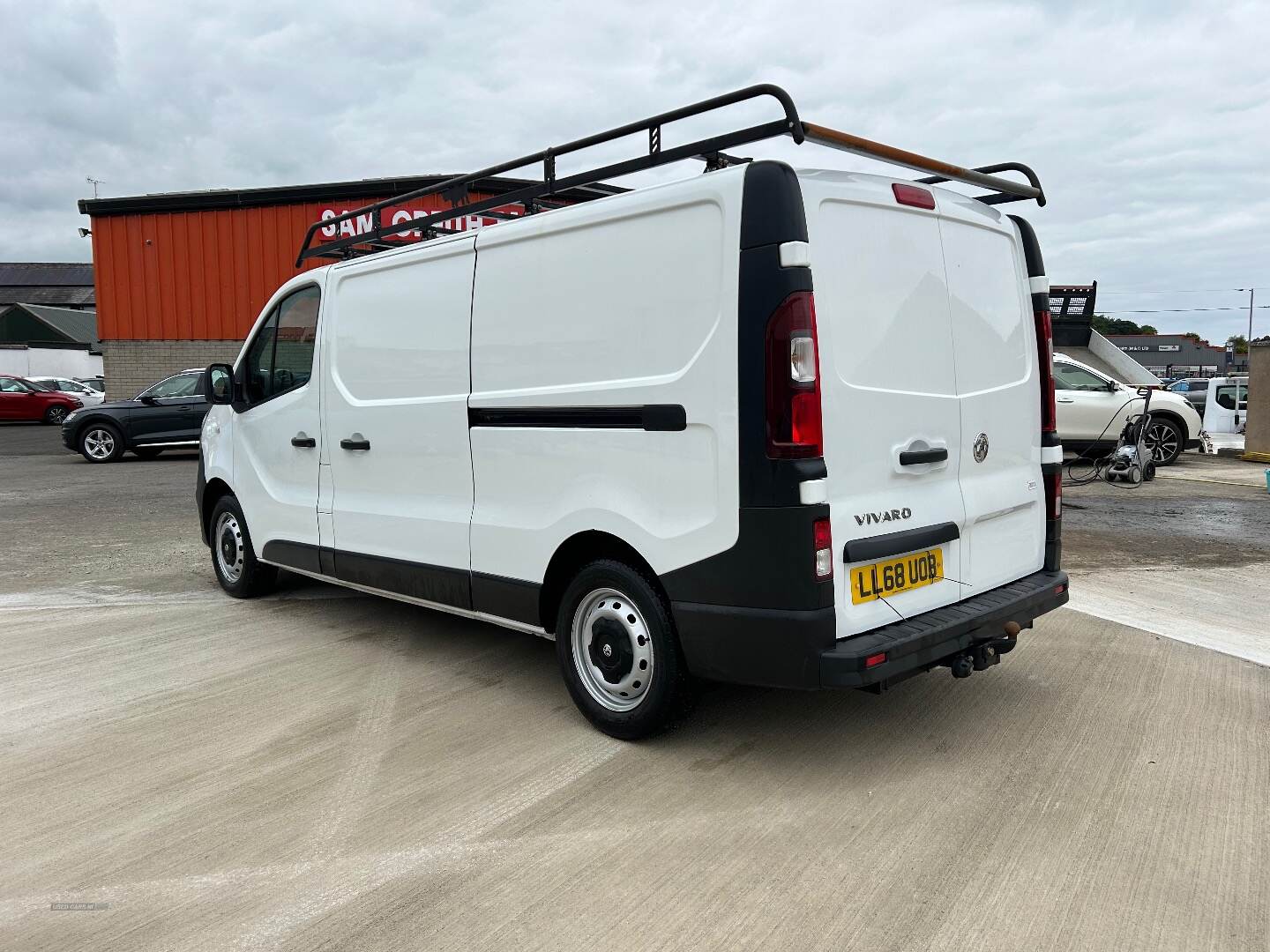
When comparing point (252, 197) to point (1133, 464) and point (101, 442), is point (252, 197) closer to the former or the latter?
point (101, 442)

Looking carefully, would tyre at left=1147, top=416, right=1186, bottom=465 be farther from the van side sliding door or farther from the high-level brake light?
the van side sliding door

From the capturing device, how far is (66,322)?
6362 cm

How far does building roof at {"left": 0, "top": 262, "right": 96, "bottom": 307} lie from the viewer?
248ft

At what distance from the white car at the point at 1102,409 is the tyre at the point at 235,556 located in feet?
38.0

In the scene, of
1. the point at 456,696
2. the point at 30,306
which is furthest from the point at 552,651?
the point at 30,306

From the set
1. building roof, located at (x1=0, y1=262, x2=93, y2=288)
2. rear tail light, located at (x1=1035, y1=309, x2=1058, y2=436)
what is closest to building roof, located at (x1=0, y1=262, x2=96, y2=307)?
building roof, located at (x1=0, y1=262, x2=93, y2=288)

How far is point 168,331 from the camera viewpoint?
70.5 ft

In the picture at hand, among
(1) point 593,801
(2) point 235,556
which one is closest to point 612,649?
(1) point 593,801

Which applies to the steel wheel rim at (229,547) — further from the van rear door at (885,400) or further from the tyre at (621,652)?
the van rear door at (885,400)

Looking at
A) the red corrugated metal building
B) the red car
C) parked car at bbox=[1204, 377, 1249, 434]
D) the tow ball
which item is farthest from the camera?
the red car

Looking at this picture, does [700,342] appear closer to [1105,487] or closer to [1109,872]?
[1109,872]

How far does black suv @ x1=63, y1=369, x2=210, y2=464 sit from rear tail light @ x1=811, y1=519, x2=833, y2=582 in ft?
50.2

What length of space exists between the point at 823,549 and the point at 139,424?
16045 millimetres

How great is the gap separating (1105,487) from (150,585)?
10633 mm
